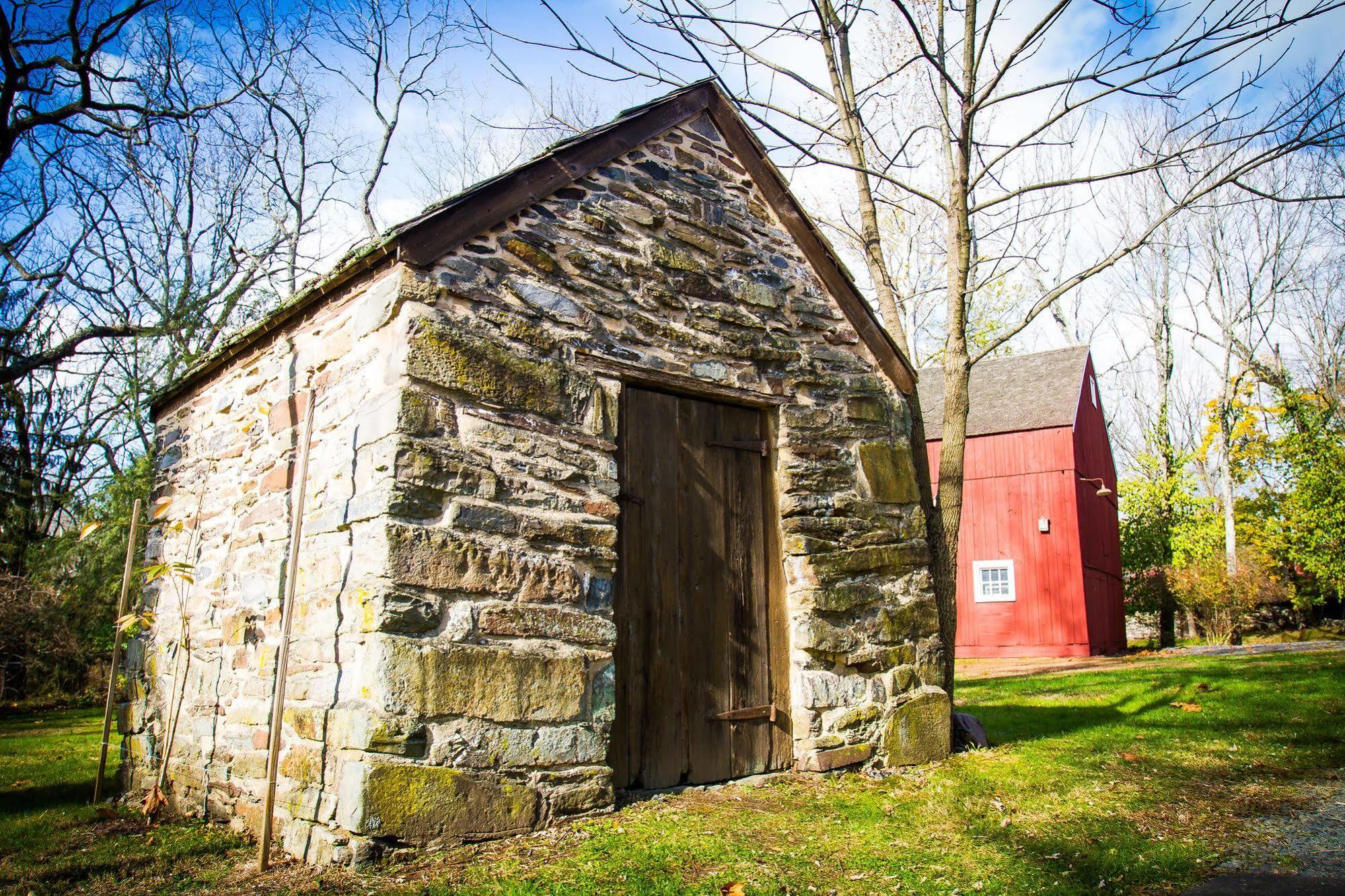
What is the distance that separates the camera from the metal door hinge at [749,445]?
5676 mm

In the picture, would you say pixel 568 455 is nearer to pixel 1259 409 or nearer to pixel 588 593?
pixel 588 593

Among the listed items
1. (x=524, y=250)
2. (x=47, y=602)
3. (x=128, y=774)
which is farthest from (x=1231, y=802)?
(x=47, y=602)

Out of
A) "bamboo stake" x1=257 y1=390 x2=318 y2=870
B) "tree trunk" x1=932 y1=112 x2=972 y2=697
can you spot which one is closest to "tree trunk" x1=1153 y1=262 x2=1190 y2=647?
"tree trunk" x1=932 y1=112 x2=972 y2=697

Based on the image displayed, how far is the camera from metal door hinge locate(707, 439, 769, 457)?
5676mm

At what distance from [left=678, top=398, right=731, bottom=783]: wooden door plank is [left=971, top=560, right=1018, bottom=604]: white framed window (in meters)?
14.3

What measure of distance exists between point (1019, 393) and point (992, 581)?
179 inches

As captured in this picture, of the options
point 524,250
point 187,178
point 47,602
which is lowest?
point 47,602

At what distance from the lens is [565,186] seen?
5.23 meters

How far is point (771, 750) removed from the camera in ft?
18.1

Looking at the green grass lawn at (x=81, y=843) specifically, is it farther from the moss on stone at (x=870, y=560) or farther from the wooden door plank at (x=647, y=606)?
the moss on stone at (x=870, y=560)

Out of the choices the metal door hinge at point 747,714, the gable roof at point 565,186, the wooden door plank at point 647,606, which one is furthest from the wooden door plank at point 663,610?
the gable roof at point 565,186

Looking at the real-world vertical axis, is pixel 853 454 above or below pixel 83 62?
below

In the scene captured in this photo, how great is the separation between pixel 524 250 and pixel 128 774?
522 cm

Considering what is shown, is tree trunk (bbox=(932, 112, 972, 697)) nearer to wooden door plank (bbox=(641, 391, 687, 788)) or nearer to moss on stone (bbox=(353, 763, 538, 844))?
wooden door plank (bbox=(641, 391, 687, 788))
